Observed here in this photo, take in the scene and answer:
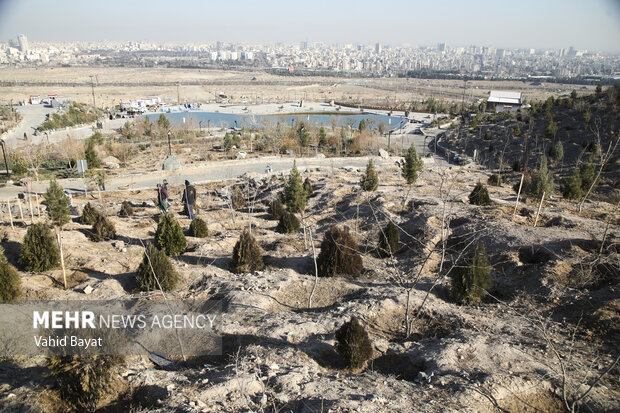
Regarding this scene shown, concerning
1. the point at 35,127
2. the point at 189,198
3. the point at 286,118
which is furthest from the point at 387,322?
the point at 286,118

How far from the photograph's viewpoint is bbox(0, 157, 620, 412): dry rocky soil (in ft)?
14.6

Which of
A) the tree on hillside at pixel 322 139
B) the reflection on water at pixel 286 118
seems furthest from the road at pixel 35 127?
the tree on hillside at pixel 322 139

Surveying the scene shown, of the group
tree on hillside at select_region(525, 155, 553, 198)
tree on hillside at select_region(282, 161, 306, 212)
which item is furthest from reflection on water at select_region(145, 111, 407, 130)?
tree on hillside at select_region(282, 161, 306, 212)

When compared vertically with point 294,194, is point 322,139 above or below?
below

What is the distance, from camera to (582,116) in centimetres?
2831

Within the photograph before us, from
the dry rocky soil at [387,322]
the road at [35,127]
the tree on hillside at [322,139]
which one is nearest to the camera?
the dry rocky soil at [387,322]

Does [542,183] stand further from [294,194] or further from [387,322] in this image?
[387,322]

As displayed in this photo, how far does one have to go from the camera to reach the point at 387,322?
655 centimetres

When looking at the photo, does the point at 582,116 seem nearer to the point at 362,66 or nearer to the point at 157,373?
the point at 157,373

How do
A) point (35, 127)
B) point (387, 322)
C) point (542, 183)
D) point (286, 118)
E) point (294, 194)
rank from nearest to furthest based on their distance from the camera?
point (387, 322)
point (542, 183)
point (294, 194)
point (35, 127)
point (286, 118)

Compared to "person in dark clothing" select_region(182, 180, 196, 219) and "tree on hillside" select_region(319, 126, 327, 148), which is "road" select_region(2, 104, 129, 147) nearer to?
"tree on hillside" select_region(319, 126, 327, 148)

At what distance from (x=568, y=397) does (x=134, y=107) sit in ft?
185

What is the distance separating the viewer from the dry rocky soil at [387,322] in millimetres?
4445

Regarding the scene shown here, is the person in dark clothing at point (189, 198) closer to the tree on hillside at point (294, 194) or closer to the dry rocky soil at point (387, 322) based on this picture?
the dry rocky soil at point (387, 322)
